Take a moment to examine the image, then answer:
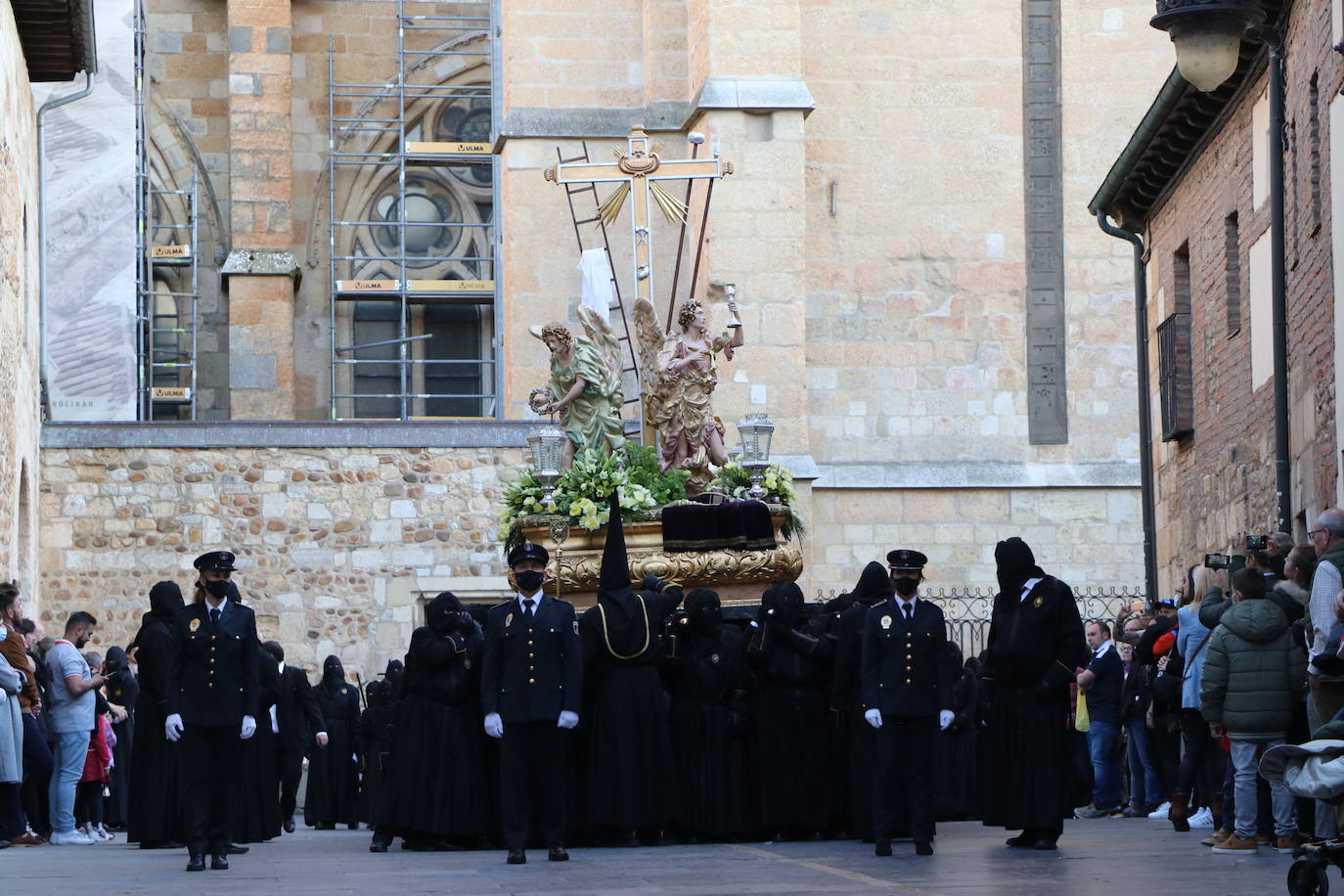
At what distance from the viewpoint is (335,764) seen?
21.0 m

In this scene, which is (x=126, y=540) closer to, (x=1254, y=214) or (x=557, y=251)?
(x=557, y=251)

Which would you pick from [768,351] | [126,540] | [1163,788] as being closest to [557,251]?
[768,351]

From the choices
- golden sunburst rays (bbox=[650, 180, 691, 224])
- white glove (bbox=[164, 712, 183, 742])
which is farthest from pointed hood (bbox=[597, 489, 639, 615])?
golden sunburst rays (bbox=[650, 180, 691, 224])

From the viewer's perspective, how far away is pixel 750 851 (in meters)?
12.7

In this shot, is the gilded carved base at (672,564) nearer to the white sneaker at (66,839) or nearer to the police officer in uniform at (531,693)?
the white sneaker at (66,839)

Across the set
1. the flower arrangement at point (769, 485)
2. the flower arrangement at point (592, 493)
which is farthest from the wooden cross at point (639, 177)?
the flower arrangement at point (769, 485)

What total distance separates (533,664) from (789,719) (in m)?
2.01

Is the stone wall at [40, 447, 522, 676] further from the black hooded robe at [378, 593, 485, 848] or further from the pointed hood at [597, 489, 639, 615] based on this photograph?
the pointed hood at [597, 489, 639, 615]

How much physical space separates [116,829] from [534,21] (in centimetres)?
1339

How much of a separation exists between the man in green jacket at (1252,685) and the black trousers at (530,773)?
336cm

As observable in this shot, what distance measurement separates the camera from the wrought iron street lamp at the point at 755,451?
1752cm

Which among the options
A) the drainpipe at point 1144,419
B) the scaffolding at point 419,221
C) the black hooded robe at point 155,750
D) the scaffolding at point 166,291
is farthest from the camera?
the scaffolding at point 419,221

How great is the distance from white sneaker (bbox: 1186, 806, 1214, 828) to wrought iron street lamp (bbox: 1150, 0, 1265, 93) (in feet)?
18.2

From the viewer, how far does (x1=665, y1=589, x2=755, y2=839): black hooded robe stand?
44.6ft
